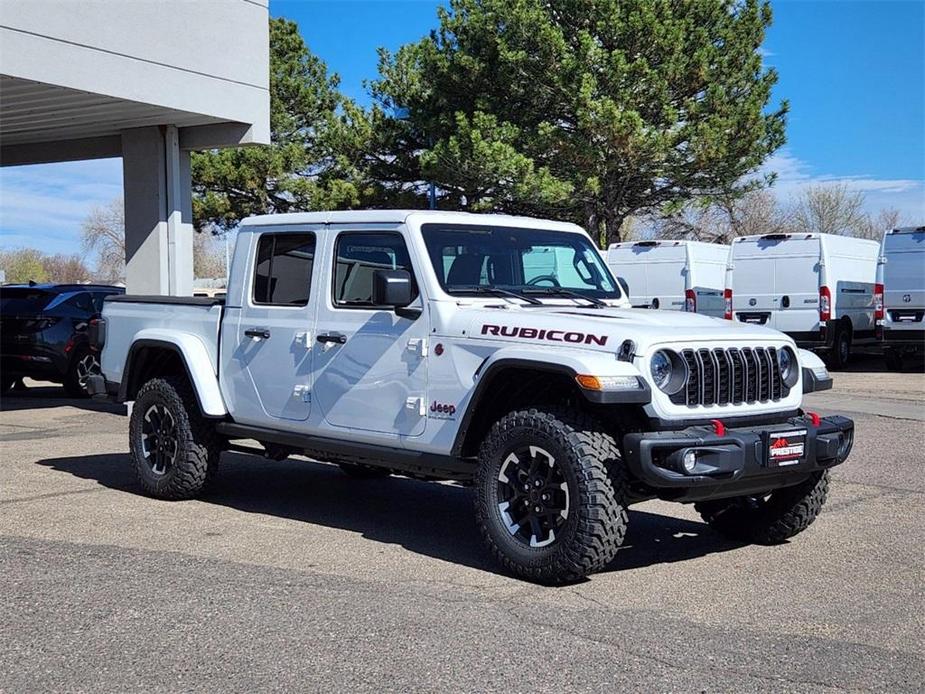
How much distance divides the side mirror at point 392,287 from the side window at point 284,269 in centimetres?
100

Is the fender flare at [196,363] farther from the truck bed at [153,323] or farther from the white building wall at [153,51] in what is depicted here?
the white building wall at [153,51]

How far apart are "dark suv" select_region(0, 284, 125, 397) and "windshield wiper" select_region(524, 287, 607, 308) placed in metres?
10.0

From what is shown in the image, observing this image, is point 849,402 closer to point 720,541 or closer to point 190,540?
point 720,541

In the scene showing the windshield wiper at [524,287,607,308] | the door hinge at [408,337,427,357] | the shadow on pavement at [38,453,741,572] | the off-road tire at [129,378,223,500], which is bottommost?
the shadow on pavement at [38,453,741,572]

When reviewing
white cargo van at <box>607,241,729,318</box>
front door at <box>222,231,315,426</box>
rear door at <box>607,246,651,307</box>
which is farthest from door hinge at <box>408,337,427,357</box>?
rear door at <box>607,246,651,307</box>

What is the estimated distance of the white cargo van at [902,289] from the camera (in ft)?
62.5

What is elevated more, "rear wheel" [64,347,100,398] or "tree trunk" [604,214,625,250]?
"tree trunk" [604,214,625,250]

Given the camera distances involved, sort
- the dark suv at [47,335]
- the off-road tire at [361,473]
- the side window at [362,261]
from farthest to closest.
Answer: the dark suv at [47,335] < the off-road tire at [361,473] < the side window at [362,261]

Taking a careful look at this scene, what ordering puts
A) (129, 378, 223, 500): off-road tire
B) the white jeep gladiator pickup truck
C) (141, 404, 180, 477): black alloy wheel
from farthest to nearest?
(141, 404, 180, 477): black alloy wheel → (129, 378, 223, 500): off-road tire → the white jeep gladiator pickup truck

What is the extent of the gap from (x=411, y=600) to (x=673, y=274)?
16834mm

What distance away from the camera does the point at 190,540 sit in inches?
270

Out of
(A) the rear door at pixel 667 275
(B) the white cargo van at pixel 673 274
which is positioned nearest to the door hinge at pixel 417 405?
(B) the white cargo van at pixel 673 274

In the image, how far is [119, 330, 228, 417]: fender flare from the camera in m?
7.77

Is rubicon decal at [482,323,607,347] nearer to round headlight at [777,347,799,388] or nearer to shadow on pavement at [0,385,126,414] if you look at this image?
round headlight at [777,347,799,388]
